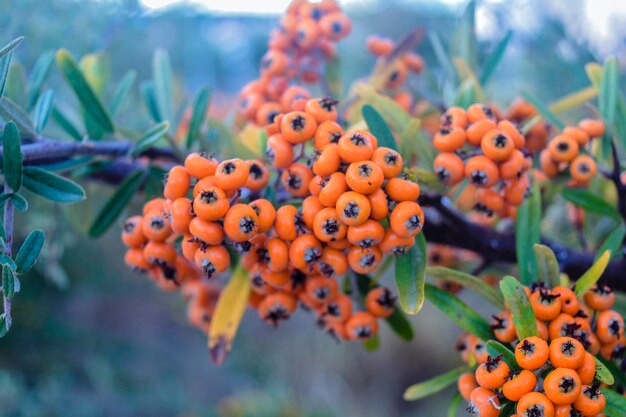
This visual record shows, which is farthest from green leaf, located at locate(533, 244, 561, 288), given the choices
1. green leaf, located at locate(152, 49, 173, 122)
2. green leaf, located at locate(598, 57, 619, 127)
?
green leaf, located at locate(152, 49, 173, 122)

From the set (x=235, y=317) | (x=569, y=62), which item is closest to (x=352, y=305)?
(x=235, y=317)

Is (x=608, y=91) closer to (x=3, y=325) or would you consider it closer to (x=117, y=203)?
(x=117, y=203)

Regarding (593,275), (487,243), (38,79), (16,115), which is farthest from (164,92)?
(593,275)

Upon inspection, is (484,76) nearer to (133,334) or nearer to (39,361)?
(39,361)

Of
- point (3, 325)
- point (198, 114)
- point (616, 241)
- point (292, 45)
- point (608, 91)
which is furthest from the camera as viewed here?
point (292, 45)

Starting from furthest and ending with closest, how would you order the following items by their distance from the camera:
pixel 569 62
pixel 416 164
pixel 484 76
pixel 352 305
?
pixel 569 62, pixel 484 76, pixel 416 164, pixel 352 305

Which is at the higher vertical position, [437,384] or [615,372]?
[615,372]
